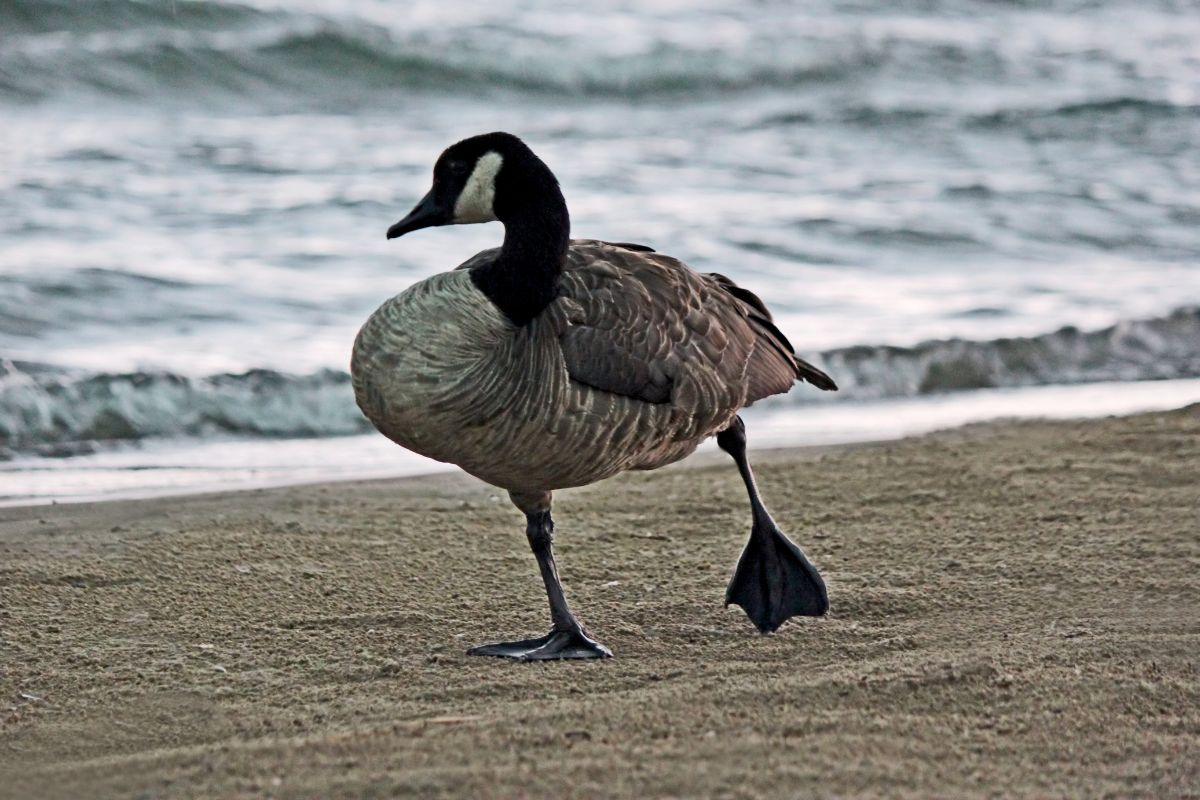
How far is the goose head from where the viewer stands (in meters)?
4.75

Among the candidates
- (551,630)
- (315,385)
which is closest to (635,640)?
(551,630)

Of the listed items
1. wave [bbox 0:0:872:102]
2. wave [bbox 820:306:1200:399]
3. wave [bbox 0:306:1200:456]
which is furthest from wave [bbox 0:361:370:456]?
wave [bbox 0:0:872:102]

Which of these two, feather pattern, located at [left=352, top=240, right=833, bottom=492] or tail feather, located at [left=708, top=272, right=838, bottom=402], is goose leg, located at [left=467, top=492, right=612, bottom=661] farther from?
tail feather, located at [left=708, top=272, right=838, bottom=402]

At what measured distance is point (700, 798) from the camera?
3.56m

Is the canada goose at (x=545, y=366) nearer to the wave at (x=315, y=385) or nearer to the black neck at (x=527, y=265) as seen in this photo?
the black neck at (x=527, y=265)

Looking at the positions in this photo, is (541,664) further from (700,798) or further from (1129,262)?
(1129,262)

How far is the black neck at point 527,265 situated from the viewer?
15.4 ft

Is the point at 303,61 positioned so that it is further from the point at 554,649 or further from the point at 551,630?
the point at 554,649

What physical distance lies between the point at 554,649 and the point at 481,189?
1385mm

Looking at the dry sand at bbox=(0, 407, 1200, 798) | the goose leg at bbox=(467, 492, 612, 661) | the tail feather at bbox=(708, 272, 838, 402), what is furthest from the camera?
the tail feather at bbox=(708, 272, 838, 402)

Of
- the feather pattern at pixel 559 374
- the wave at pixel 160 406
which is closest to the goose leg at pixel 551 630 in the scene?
the feather pattern at pixel 559 374

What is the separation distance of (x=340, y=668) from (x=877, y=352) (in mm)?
5772

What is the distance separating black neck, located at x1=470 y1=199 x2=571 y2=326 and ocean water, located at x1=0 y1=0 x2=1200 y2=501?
10.7ft

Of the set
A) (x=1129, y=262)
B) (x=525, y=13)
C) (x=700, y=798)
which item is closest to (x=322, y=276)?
(x=1129, y=262)
